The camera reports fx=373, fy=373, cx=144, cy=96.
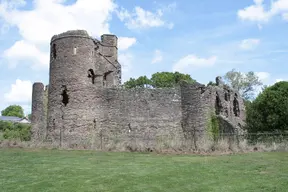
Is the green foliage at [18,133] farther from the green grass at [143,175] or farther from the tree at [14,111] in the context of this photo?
the tree at [14,111]

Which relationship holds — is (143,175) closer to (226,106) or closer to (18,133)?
(226,106)

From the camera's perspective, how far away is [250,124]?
31.8 m

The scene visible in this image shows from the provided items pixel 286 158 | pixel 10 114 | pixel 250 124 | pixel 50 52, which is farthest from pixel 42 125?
pixel 10 114

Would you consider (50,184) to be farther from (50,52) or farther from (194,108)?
(50,52)

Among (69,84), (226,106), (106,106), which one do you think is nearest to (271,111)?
(226,106)

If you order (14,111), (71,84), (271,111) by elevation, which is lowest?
(271,111)

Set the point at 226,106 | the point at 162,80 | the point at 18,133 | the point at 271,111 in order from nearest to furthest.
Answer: the point at 226,106 < the point at 271,111 < the point at 18,133 < the point at 162,80

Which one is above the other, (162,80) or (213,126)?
(162,80)

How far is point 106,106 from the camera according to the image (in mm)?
26859

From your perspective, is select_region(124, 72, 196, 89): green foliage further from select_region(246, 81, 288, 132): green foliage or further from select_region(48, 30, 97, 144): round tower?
select_region(48, 30, 97, 144): round tower

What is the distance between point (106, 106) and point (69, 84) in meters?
3.05

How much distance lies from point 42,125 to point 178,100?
12.7 meters

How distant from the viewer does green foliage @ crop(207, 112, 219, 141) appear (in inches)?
1001

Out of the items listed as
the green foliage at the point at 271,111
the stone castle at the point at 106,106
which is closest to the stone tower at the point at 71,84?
the stone castle at the point at 106,106
